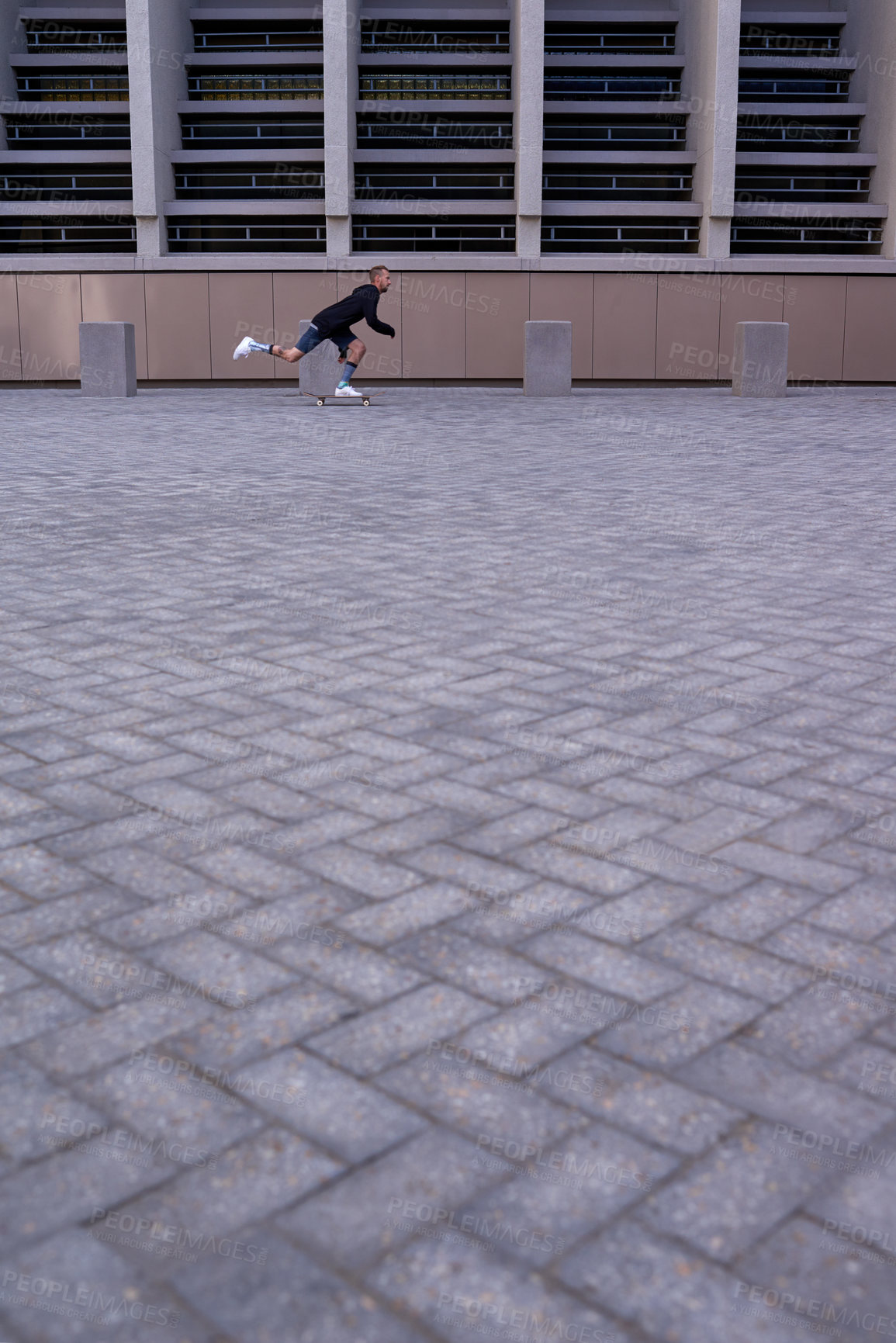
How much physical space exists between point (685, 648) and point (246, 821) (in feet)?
9.14

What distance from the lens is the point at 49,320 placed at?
26.4 meters

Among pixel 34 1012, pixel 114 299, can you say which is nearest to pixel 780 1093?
pixel 34 1012

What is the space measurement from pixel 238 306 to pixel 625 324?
731cm

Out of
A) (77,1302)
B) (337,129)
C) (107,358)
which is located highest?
(337,129)

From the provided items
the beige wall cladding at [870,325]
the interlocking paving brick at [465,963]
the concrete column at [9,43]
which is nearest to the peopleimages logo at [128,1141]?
the interlocking paving brick at [465,963]

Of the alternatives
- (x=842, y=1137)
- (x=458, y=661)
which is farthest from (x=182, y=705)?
(x=842, y=1137)

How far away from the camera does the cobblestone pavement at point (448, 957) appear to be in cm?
236

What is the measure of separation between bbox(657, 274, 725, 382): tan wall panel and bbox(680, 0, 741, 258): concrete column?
813mm

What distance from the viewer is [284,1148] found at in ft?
8.75

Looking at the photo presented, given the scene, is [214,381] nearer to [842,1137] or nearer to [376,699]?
[376,699]

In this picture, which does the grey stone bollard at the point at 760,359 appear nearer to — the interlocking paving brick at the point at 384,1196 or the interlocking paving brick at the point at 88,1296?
the interlocking paving brick at the point at 384,1196

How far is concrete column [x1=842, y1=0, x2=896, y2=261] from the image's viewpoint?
26.7 metres

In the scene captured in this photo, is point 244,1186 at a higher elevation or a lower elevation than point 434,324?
lower

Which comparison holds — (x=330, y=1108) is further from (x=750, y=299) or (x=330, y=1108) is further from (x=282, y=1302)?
(x=750, y=299)
